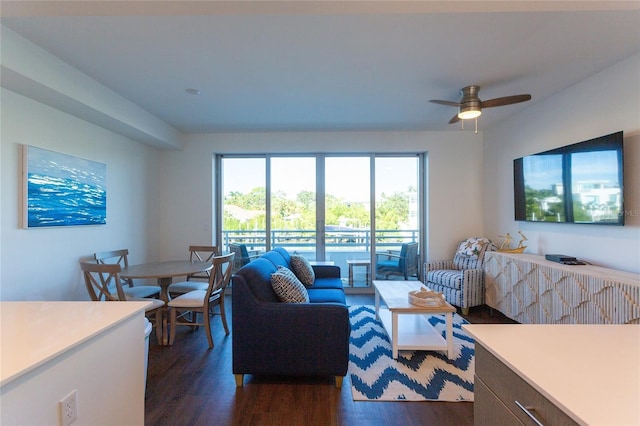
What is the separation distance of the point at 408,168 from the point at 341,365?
3.50m

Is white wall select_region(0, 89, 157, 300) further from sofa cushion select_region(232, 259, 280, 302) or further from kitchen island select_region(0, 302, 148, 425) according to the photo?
sofa cushion select_region(232, 259, 280, 302)

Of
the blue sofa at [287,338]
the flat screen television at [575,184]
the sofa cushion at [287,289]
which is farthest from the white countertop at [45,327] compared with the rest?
the flat screen television at [575,184]

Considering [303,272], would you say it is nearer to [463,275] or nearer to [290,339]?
[290,339]

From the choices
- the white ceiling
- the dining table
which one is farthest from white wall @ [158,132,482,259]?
the dining table

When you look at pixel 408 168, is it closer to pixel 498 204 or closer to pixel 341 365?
pixel 498 204

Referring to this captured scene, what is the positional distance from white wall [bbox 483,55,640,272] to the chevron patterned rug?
1524 millimetres

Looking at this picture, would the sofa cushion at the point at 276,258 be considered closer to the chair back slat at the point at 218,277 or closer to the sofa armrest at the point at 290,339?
the chair back slat at the point at 218,277

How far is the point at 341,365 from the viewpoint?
2.01 metres

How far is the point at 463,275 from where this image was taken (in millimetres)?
3512

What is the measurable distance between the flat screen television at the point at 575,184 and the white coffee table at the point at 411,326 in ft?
5.39

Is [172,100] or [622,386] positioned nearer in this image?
[622,386]

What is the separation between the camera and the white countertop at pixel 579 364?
654mm

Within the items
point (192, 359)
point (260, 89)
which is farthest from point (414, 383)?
point (260, 89)

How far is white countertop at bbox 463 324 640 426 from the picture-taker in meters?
0.65
